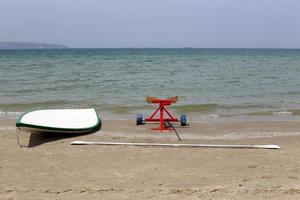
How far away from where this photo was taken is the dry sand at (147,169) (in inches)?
240

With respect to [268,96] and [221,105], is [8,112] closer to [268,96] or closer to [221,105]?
[221,105]

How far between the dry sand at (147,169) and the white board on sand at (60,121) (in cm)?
21

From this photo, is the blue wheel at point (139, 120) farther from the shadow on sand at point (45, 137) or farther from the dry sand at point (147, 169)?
the shadow on sand at point (45, 137)

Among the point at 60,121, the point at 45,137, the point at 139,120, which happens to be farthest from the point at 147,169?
the point at 139,120

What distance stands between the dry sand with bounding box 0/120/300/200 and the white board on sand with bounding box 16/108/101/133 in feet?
0.69

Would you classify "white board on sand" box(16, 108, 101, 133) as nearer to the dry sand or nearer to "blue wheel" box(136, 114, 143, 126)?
the dry sand

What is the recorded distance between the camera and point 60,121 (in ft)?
33.9

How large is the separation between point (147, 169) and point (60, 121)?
3692 millimetres

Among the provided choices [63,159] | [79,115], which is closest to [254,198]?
[63,159]

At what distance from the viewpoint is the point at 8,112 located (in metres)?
13.8

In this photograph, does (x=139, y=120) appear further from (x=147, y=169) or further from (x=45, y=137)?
(x=147, y=169)

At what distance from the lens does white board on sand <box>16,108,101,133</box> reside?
31.1ft

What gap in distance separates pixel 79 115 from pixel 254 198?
6244mm

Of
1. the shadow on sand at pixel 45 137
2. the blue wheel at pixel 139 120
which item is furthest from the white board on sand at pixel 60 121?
the blue wheel at pixel 139 120
